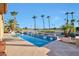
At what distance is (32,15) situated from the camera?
8.35 meters

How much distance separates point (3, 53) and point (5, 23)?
1.73 ft

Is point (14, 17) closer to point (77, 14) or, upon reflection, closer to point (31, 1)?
point (31, 1)

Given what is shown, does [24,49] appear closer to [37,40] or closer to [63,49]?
[37,40]

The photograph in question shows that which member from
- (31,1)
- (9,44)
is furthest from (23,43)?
(31,1)

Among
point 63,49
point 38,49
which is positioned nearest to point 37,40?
point 38,49

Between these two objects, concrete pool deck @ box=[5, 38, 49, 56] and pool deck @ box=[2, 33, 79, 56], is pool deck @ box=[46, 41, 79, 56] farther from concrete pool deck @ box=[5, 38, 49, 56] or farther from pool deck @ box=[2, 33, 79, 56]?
concrete pool deck @ box=[5, 38, 49, 56]

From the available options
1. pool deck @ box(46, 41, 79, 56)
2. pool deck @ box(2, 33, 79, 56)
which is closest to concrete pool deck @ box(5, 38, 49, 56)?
pool deck @ box(2, 33, 79, 56)

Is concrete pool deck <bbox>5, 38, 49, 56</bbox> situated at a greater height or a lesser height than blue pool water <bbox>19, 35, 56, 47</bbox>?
lesser

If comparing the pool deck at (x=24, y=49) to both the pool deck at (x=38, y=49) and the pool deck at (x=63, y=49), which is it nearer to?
the pool deck at (x=38, y=49)

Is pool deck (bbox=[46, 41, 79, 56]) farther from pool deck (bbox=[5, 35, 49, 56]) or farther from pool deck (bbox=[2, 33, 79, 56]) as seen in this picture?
pool deck (bbox=[5, 35, 49, 56])

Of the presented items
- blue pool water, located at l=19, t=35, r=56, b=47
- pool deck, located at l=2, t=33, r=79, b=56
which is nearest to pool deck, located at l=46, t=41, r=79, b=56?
pool deck, located at l=2, t=33, r=79, b=56

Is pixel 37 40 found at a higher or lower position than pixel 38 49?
higher

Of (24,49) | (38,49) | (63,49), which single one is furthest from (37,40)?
(63,49)

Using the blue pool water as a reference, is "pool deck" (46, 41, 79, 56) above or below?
below
